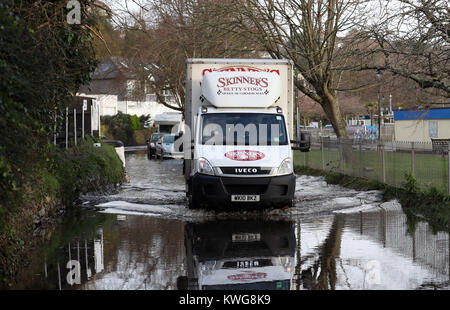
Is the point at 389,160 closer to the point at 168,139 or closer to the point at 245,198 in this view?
the point at 245,198

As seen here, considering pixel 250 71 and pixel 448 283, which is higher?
pixel 250 71

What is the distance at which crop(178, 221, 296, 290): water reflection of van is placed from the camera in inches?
299

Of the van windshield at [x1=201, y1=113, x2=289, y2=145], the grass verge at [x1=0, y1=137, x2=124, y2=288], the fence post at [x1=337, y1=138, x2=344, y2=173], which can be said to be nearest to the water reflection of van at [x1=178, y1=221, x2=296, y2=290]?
the van windshield at [x1=201, y1=113, x2=289, y2=145]

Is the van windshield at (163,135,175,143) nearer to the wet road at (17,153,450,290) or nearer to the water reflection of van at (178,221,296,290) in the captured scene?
the wet road at (17,153,450,290)

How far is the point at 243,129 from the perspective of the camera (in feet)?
47.3

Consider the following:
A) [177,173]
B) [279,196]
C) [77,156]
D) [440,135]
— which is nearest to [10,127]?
[279,196]

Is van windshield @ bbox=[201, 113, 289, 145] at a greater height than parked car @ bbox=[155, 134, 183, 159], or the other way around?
van windshield @ bbox=[201, 113, 289, 145]

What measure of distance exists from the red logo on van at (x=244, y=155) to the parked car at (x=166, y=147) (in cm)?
2553

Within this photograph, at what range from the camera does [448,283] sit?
736 centimetres

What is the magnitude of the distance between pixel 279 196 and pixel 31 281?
22.5 feet

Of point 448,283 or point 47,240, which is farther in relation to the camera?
point 47,240

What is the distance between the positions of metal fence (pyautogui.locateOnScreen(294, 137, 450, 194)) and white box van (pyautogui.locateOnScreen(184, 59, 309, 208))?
127 inches

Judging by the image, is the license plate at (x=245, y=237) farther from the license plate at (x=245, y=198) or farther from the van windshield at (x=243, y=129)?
the van windshield at (x=243, y=129)

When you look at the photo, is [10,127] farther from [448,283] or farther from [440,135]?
[440,135]
